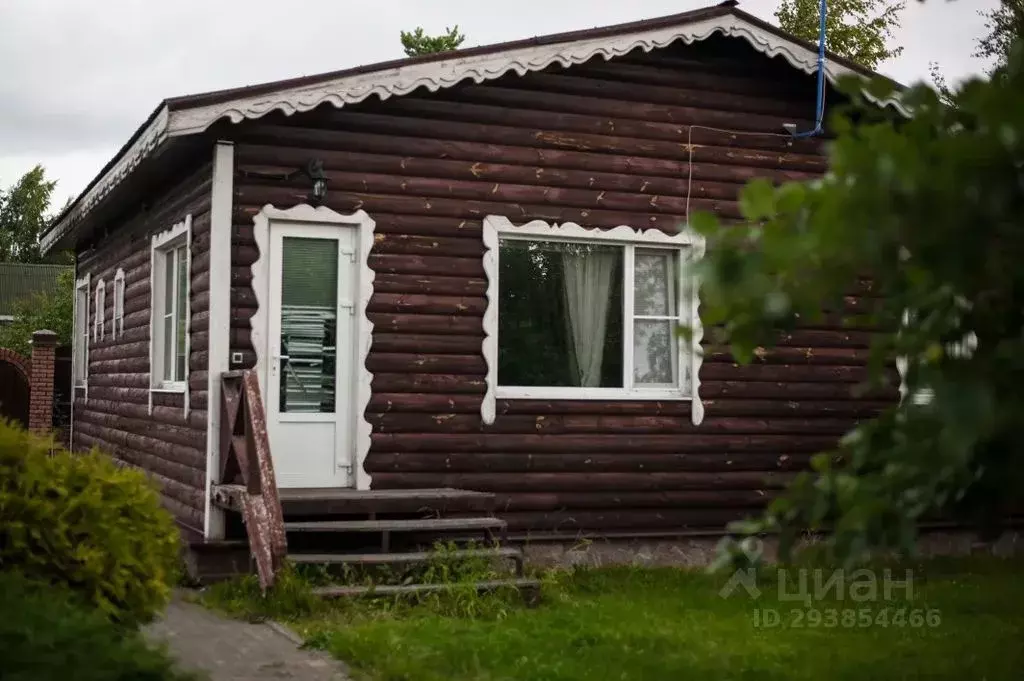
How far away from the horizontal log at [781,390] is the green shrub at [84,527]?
6.51 m

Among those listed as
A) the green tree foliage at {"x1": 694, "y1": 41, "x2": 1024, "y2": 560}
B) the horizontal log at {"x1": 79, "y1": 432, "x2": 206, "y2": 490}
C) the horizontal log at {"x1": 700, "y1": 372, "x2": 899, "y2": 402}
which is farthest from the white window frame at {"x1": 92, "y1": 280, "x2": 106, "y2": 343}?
the green tree foliage at {"x1": 694, "y1": 41, "x2": 1024, "y2": 560}

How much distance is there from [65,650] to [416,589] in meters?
4.74

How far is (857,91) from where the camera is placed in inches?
104

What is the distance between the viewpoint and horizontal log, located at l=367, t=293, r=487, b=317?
10609mm

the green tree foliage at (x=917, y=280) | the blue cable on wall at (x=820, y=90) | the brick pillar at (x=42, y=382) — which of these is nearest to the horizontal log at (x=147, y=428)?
the brick pillar at (x=42, y=382)

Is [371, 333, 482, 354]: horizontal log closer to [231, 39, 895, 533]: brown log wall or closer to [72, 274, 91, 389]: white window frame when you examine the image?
[231, 39, 895, 533]: brown log wall

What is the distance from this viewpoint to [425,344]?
35.2 ft

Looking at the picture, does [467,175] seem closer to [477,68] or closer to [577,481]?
[477,68]

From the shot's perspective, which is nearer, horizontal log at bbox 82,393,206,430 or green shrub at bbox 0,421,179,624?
green shrub at bbox 0,421,179,624

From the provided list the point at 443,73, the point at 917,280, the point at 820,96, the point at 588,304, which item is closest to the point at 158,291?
the point at 443,73

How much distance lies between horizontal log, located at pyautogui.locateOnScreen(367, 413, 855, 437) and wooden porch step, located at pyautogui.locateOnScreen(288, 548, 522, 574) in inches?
52.9

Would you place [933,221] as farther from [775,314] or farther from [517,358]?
[517,358]

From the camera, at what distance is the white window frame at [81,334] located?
58.0 ft

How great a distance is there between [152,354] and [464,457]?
3.78m
